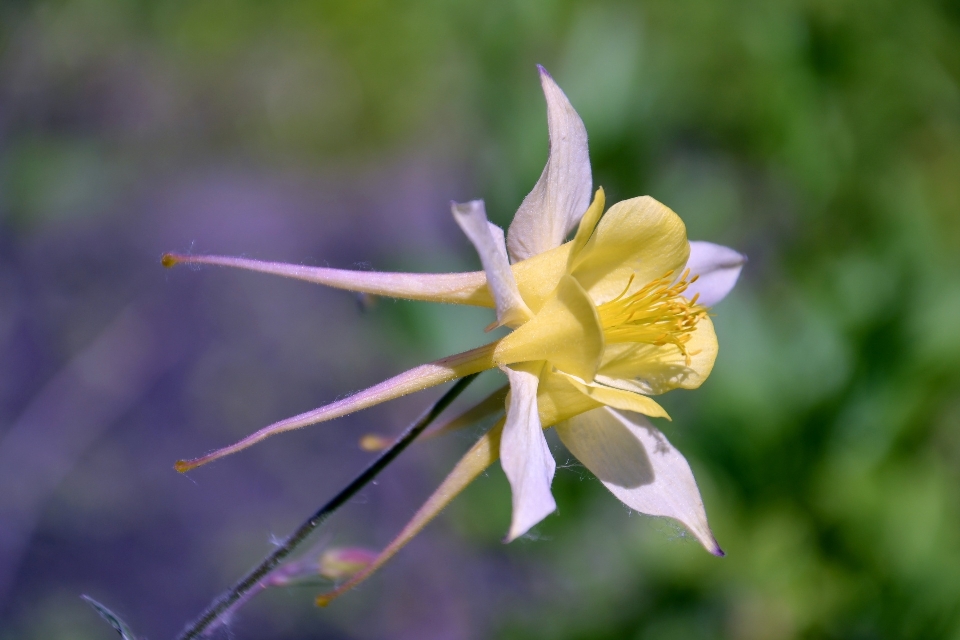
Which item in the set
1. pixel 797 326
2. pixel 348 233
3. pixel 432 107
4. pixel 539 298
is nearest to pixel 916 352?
pixel 797 326

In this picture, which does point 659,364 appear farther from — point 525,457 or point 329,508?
point 329,508

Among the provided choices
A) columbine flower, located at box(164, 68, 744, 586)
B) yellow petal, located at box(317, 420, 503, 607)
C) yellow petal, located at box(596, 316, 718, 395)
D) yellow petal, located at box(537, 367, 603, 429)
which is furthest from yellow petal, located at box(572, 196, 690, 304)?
yellow petal, located at box(317, 420, 503, 607)

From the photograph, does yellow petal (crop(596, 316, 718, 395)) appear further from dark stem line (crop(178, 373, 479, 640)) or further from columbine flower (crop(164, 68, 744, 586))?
dark stem line (crop(178, 373, 479, 640))

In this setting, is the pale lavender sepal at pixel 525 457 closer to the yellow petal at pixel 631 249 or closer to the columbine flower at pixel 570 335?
the columbine flower at pixel 570 335

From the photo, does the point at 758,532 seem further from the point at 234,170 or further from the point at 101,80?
the point at 101,80

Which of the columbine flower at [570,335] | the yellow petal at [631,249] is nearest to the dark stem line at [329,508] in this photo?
the columbine flower at [570,335]

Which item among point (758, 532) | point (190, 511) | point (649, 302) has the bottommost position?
point (190, 511)

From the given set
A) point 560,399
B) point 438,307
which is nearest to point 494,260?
point 560,399

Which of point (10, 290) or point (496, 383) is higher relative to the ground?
point (496, 383)
